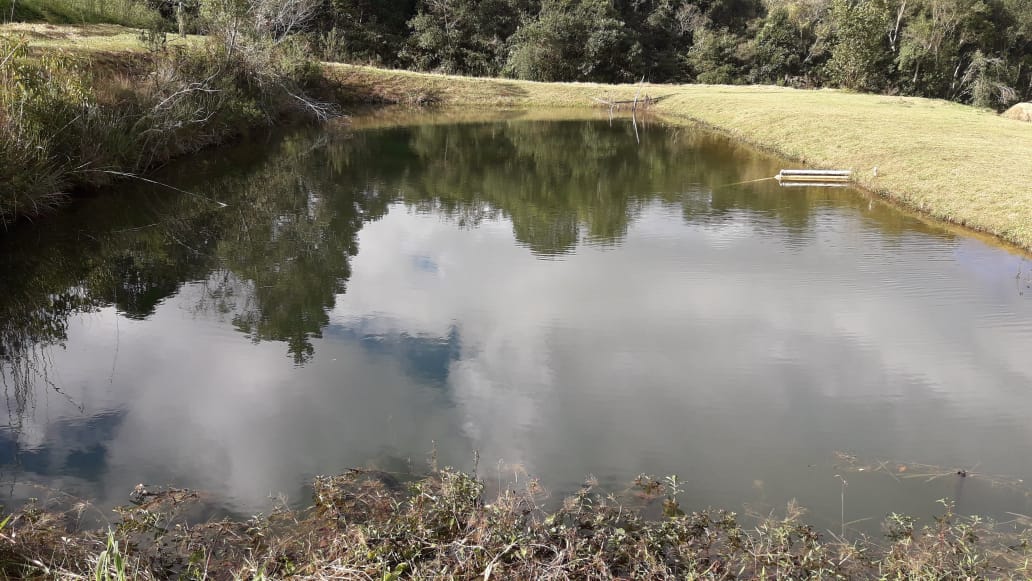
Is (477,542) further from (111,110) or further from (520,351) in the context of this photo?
(111,110)

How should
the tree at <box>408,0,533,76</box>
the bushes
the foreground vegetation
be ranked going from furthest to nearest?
the tree at <box>408,0,533,76</box>, the bushes, the foreground vegetation

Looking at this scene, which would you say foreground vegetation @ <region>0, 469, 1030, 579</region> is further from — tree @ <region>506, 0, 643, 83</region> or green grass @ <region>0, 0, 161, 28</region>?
tree @ <region>506, 0, 643, 83</region>

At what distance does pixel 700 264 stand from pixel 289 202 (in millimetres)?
9079

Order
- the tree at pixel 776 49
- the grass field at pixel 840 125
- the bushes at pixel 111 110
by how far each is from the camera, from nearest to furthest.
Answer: the bushes at pixel 111 110
the grass field at pixel 840 125
the tree at pixel 776 49

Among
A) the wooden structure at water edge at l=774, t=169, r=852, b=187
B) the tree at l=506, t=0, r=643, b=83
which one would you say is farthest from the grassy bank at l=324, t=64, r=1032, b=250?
the tree at l=506, t=0, r=643, b=83

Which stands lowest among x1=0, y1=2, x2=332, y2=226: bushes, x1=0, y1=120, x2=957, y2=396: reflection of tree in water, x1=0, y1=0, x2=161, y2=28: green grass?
x1=0, y1=120, x2=957, y2=396: reflection of tree in water

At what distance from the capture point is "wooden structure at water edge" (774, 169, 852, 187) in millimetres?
17609

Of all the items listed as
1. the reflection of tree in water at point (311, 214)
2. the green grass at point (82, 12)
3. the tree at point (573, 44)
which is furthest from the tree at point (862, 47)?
the green grass at point (82, 12)

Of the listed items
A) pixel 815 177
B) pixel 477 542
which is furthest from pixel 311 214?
pixel 815 177

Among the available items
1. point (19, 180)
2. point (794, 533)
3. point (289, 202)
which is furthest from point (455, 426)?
point (289, 202)

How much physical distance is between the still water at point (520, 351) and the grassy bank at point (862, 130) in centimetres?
124

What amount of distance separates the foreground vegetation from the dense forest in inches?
1651

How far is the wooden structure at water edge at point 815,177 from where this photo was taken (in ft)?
57.8

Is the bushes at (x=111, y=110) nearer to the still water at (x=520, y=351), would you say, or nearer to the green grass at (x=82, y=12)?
the still water at (x=520, y=351)
